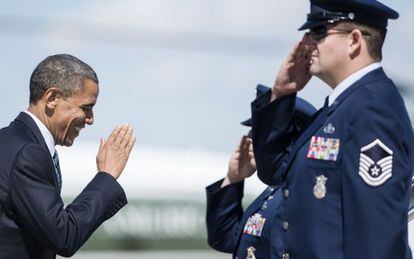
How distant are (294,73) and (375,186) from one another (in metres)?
0.59

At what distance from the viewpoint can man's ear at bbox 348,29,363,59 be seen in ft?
11.3

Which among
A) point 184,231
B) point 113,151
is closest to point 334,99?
point 113,151

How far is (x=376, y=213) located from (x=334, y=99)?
1.51ft

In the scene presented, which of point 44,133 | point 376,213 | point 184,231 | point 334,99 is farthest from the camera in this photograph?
point 184,231

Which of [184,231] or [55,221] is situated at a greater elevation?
[55,221]

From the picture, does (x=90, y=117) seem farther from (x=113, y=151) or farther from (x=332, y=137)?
(x=332, y=137)

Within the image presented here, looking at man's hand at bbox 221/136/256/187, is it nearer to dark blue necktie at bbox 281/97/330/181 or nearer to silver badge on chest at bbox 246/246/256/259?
silver badge on chest at bbox 246/246/256/259

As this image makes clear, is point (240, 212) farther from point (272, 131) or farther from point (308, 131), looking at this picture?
point (308, 131)

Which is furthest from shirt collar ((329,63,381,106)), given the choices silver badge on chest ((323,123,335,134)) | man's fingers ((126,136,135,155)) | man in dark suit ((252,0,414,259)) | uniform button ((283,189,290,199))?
man's fingers ((126,136,135,155))

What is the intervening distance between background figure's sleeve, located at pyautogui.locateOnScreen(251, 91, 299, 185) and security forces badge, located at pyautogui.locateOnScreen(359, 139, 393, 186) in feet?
1.53

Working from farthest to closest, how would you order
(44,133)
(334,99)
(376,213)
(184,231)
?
(184,231)
(44,133)
(334,99)
(376,213)

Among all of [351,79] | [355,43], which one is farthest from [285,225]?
[355,43]

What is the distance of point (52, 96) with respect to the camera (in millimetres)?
3795

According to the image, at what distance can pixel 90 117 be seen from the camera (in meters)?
3.87
